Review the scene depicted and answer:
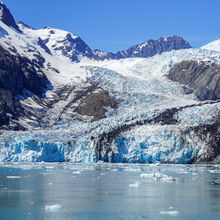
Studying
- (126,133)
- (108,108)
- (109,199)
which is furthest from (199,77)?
(109,199)

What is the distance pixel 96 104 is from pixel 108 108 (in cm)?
579

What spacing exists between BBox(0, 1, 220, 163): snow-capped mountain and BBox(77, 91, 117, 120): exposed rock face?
258mm

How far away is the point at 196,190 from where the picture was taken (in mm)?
29672

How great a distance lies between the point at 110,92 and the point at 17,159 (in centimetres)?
5175

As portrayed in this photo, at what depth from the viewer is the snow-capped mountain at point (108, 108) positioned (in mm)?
59969

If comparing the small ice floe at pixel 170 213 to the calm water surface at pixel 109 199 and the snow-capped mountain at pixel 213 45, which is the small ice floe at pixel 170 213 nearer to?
the calm water surface at pixel 109 199

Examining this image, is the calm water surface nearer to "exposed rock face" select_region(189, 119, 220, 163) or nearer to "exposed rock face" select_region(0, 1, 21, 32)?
"exposed rock face" select_region(189, 119, 220, 163)

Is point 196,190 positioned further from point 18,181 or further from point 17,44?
point 17,44

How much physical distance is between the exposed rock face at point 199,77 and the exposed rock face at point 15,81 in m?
36.7

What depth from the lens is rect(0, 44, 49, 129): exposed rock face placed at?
103 metres

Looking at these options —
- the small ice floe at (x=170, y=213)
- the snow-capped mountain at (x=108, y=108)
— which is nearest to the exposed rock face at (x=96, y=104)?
the snow-capped mountain at (x=108, y=108)

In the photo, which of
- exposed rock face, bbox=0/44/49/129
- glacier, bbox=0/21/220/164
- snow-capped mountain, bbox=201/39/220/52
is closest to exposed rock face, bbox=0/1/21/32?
exposed rock face, bbox=0/44/49/129

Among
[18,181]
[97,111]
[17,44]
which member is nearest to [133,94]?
[97,111]

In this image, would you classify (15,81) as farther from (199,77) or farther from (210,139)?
(210,139)
